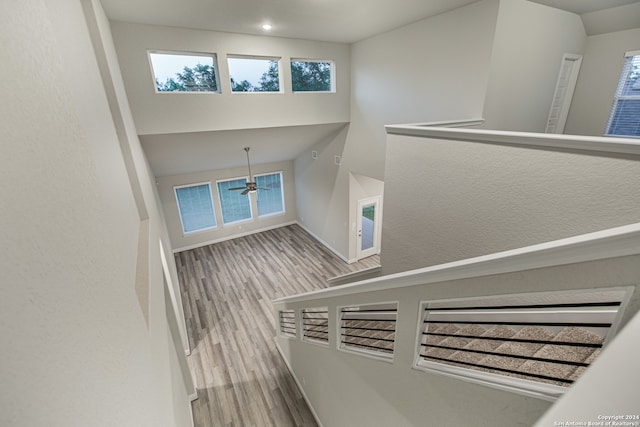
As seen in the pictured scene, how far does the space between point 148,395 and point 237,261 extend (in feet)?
20.4

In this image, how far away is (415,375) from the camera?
143cm

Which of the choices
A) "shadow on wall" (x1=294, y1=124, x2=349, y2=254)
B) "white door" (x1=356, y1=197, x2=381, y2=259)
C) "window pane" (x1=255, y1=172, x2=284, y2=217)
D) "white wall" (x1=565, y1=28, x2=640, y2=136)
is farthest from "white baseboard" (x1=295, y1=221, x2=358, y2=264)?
"white wall" (x1=565, y1=28, x2=640, y2=136)

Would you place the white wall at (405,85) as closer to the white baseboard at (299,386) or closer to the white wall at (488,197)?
the white wall at (488,197)

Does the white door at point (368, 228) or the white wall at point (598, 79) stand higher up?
the white wall at point (598, 79)

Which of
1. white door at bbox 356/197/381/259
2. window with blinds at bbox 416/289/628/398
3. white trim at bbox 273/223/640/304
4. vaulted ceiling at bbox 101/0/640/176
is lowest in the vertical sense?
white door at bbox 356/197/381/259

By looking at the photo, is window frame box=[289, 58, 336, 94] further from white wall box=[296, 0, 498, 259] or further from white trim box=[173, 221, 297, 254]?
white trim box=[173, 221, 297, 254]

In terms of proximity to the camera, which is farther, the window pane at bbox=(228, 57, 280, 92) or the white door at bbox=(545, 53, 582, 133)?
the window pane at bbox=(228, 57, 280, 92)

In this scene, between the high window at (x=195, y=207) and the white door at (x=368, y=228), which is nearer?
the white door at (x=368, y=228)

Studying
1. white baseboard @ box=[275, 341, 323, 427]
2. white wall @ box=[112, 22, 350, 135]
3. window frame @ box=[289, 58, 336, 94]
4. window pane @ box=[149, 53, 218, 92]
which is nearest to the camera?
white baseboard @ box=[275, 341, 323, 427]

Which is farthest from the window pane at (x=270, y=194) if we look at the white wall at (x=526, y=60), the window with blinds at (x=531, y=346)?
the window with blinds at (x=531, y=346)

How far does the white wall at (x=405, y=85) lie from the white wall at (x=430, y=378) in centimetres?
325

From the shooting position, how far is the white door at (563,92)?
4.48 meters

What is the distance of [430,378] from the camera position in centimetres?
135

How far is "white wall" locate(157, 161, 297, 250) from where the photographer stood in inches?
Result: 287
